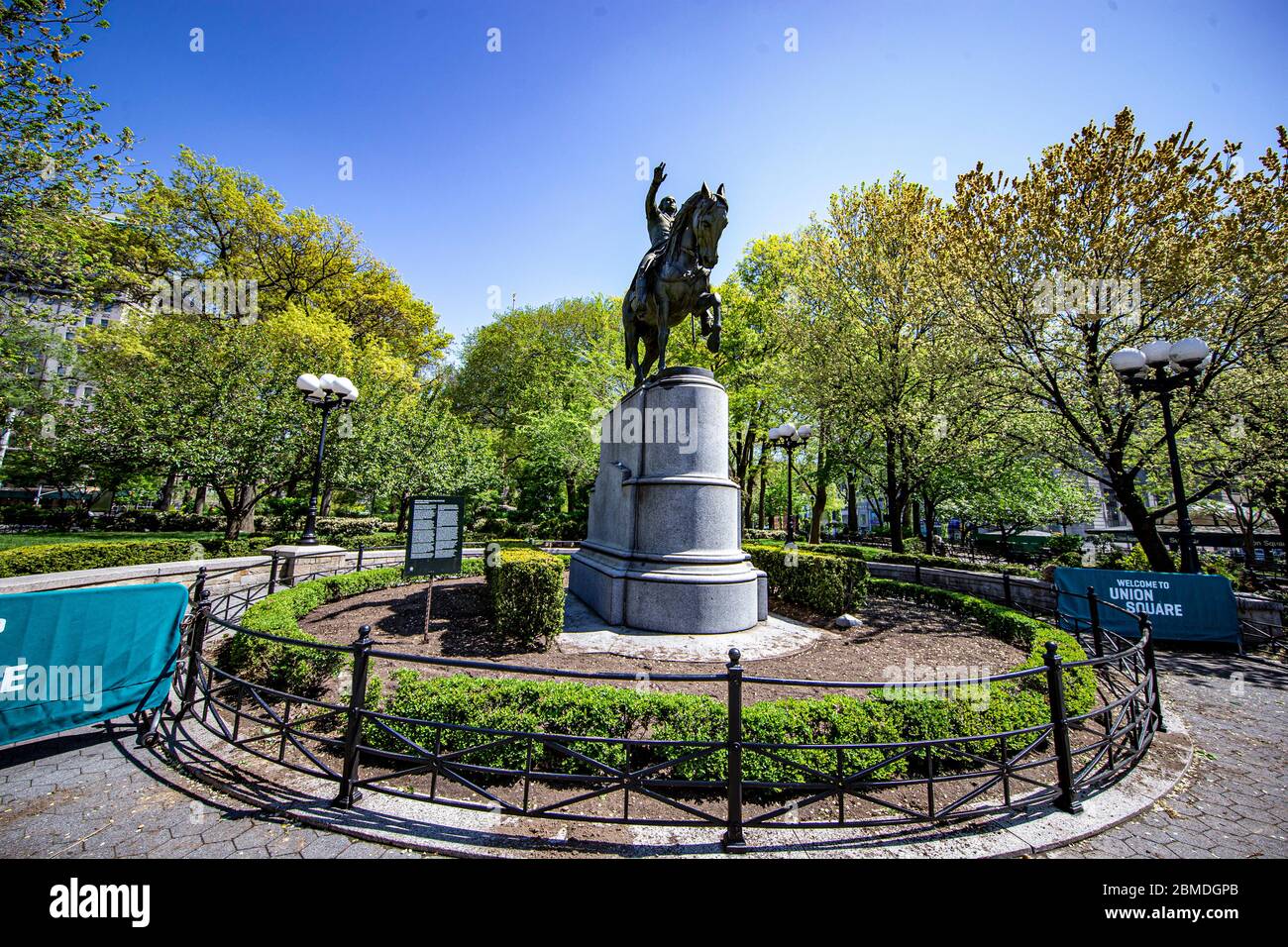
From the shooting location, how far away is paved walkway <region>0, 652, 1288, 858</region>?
3260 millimetres

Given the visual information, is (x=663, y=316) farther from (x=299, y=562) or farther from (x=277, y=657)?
(x=299, y=562)

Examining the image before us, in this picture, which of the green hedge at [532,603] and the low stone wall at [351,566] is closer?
the green hedge at [532,603]

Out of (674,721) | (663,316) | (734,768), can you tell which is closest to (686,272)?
(663,316)

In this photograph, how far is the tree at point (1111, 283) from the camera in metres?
11.5

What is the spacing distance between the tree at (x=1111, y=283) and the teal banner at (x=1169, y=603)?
6.13 feet

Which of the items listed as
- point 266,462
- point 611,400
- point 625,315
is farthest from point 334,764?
point 611,400

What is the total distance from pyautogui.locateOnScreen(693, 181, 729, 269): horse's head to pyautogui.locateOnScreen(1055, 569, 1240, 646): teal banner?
9575mm

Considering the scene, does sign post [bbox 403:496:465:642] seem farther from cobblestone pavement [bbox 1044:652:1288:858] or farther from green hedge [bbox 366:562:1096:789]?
cobblestone pavement [bbox 1044:652:1288:858]

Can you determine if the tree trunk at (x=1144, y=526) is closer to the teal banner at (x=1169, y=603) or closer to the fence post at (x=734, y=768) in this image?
the teal banner at (x=1169, y=603)

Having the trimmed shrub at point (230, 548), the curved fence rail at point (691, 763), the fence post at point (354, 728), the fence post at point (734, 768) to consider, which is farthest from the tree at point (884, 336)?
the trimmed shrub at point (230, 548)

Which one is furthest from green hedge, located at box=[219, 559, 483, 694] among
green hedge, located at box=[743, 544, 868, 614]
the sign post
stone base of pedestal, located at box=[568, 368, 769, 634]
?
green hedge, located at box=[743, 544, 868, 614]

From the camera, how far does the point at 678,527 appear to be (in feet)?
29.2

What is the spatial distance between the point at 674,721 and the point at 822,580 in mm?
7359
